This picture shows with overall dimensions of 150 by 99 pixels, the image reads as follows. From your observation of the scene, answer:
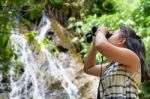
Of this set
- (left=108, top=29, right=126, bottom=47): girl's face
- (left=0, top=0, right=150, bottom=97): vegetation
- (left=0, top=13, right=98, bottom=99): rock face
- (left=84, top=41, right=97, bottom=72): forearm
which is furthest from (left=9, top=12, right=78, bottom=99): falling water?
(left=108, top=29, right=126, bottom=47): girl's face

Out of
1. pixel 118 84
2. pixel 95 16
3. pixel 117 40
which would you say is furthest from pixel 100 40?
pixel 95 16

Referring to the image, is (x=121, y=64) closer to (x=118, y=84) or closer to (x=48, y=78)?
(x=118, y=84)

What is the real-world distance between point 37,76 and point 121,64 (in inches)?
213

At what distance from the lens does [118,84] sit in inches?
98.1

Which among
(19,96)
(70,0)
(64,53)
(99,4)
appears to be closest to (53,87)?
(19,96)

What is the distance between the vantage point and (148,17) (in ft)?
29.5

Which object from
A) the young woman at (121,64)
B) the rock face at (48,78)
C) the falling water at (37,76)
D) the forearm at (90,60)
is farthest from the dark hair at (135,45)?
the falling water at (37,76)

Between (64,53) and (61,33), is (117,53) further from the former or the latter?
(61,33)

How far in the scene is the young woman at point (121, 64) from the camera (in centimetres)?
248

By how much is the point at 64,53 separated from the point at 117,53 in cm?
661

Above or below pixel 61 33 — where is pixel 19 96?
below

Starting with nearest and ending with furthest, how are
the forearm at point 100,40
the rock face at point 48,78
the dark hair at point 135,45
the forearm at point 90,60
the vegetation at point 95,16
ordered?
the forearm at point 100,40
the dark hair at point 135,45
the forearm at point 90,60
the rock face at point 48,78
the vegetation at point 95,16

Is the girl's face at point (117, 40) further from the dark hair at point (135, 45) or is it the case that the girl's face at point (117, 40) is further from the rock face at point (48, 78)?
the rock face at point (48, 78)

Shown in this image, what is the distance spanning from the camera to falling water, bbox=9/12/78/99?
735 cm
